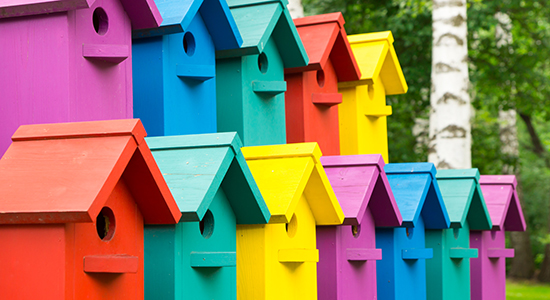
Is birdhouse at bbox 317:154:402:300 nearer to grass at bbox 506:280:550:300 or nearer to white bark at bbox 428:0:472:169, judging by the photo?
white bark at bbox 428:0:472:169

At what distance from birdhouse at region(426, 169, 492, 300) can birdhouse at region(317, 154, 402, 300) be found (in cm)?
126

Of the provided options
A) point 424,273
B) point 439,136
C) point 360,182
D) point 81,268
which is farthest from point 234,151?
point 439,136

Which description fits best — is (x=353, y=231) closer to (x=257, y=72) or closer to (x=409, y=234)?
(x=409, y=234)

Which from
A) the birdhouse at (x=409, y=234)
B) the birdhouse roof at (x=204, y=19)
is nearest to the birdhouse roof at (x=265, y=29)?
the birdhouse roof at (x=204, y=19)

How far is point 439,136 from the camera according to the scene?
862 centimetres

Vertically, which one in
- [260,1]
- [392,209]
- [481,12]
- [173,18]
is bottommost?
[392,209]

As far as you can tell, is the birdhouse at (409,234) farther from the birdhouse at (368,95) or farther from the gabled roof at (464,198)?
the birdhouse at (368,95)

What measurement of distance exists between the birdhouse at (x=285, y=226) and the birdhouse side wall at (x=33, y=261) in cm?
145

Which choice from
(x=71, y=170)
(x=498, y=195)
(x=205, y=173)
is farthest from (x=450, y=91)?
(x=71, y=170)

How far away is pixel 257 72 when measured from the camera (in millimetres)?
5707

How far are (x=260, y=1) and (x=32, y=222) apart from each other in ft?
10.9

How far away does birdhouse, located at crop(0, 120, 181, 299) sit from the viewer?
9.37 feet

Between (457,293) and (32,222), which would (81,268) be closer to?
(32,222)

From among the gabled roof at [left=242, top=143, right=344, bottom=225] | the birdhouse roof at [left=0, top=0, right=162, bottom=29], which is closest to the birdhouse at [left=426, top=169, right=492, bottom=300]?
the gabled roof at [left=242, top=143, right=344, bottom=225]
